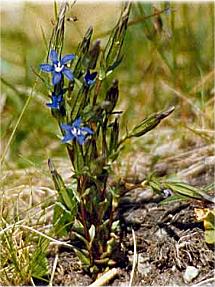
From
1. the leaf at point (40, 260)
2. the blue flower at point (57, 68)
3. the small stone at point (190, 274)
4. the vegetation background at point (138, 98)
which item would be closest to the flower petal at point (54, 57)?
the blue flower at point (57, 68)

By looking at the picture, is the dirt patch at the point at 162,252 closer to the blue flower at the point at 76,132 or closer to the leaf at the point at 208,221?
the leaf at the point at 208,221

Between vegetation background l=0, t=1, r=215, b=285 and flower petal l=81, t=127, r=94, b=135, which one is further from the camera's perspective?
vegetation background l=0, t=1, r=215, b=285

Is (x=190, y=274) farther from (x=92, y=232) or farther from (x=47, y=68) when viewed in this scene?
(x=47, y=68)

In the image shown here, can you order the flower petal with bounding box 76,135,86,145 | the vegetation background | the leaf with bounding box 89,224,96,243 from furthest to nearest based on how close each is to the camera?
the vegetation background → the leaf with bounding box 89,224,96,243 → the flower petal with bounding box 76,135,86,145

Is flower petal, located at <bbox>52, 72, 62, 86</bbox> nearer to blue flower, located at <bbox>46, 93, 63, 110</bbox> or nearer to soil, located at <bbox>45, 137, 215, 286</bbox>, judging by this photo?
blue flower, located at <bbox>46, 93, 63, 110</bbox>

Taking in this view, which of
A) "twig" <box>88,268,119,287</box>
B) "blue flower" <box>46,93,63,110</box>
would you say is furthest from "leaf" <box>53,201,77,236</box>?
"blue flower" <box>46,93,63,110</box>

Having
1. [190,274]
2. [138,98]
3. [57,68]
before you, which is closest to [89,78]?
[57,68]

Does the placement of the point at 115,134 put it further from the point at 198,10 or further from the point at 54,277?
the point at 198,10

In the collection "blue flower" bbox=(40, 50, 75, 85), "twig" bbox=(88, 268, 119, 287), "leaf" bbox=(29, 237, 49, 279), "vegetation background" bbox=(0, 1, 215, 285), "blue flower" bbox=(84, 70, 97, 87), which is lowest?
"twig" bbox=(88, 268, 119, 287)
